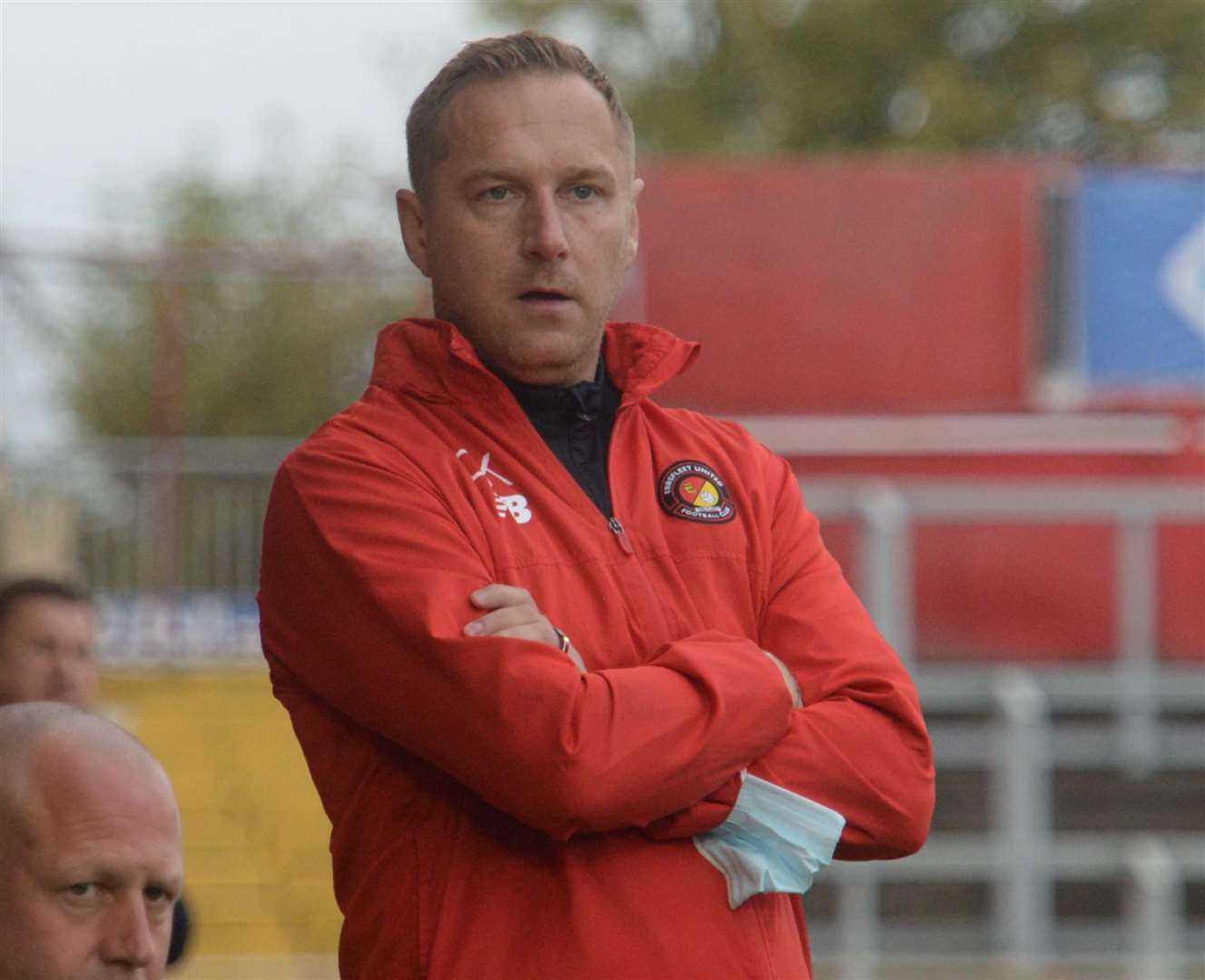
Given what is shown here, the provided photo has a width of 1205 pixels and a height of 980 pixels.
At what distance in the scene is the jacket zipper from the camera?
2.28m

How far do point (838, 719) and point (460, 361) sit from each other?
575 millimetres

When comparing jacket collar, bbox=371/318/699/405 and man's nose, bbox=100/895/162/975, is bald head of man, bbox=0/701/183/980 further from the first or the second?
jacket collar, bbox=371/318/699/405

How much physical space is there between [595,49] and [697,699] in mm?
26609

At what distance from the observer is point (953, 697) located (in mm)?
9156

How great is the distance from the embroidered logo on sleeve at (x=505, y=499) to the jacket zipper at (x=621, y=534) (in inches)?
3.5

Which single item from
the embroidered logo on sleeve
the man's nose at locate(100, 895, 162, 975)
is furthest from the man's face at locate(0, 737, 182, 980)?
the embroidered logo on sleeve

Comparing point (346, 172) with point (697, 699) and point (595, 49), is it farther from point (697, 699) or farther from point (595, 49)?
point (697, 699)

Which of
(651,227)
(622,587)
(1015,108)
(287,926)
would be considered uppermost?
(1015,108)

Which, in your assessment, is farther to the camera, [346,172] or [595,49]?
[346,172]

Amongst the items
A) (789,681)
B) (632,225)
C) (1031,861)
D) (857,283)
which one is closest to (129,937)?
(789,681)

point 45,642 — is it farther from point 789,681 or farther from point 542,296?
point 789,681

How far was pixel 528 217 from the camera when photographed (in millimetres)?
2334

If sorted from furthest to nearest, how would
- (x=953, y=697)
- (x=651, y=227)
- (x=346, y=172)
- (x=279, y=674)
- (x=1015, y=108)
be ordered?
(x=346, y=172) < (x=1015, y=108) < (x=651, y=227) < (x=953, y=697) < (x=279, y=674)

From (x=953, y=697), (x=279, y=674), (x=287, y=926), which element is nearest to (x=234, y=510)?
(x=287, y=926)
